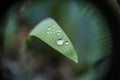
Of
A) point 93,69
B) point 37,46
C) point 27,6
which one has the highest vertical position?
point 27,6

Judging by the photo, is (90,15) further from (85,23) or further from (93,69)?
(93,69)

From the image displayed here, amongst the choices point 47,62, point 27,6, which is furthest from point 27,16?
point 47,62

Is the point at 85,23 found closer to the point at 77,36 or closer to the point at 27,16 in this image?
the point at 77,36

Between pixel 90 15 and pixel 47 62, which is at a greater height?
pixel 90 15

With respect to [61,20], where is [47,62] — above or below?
below

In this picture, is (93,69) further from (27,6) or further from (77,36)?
(27,6)

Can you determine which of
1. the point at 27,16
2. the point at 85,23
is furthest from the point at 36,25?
the point at 85,23
